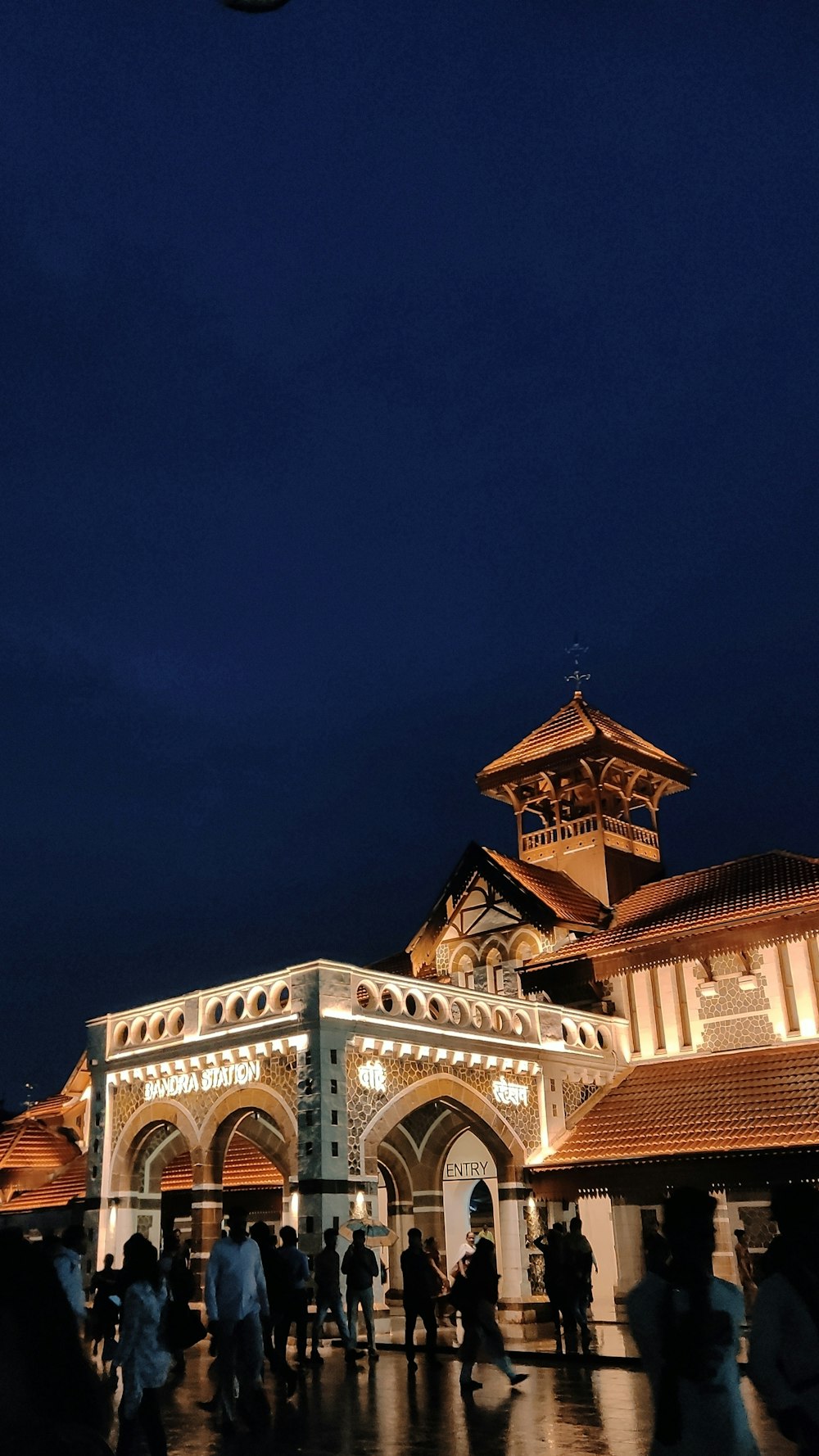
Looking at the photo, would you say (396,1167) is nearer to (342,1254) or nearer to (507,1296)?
(507,1296)

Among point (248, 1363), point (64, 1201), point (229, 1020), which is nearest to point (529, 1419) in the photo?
point (248, 1363)

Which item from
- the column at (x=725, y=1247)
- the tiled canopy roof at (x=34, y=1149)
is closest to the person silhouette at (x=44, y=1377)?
the column at (x=725, y=1247)

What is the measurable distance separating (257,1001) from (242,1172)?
23.0 feet

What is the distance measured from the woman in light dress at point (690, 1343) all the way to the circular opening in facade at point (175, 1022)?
15518mm

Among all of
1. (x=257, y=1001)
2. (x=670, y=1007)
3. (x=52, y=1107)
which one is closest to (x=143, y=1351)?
(x=257, y=1001)

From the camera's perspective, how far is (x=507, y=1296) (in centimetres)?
1812

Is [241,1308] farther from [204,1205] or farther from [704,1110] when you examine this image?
[704,1110]

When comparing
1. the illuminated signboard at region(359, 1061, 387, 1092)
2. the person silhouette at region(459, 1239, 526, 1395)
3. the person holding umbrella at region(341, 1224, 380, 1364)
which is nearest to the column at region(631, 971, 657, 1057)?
the illuminated signboard at region(359, 1061, 387, 1092)

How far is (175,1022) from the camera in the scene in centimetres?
1875

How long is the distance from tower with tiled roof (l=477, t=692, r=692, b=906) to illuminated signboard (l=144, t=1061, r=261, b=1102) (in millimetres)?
10499

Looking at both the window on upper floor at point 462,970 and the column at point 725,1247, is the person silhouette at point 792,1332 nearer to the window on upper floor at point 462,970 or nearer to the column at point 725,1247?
the column at point 725,1247

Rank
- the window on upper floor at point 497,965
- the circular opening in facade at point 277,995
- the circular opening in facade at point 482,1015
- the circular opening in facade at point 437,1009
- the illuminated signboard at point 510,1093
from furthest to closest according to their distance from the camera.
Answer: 1. the window on upper floor at point 497,965
2. the circular opening in facade at point 482,1015
3. the illuminated signboard at point 510,1093
4. the circular opening in facade at point 437,1009
5. the circular opening in facade at point 277,995

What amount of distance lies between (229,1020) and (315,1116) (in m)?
2.48

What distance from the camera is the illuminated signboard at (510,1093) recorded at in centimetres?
1902
